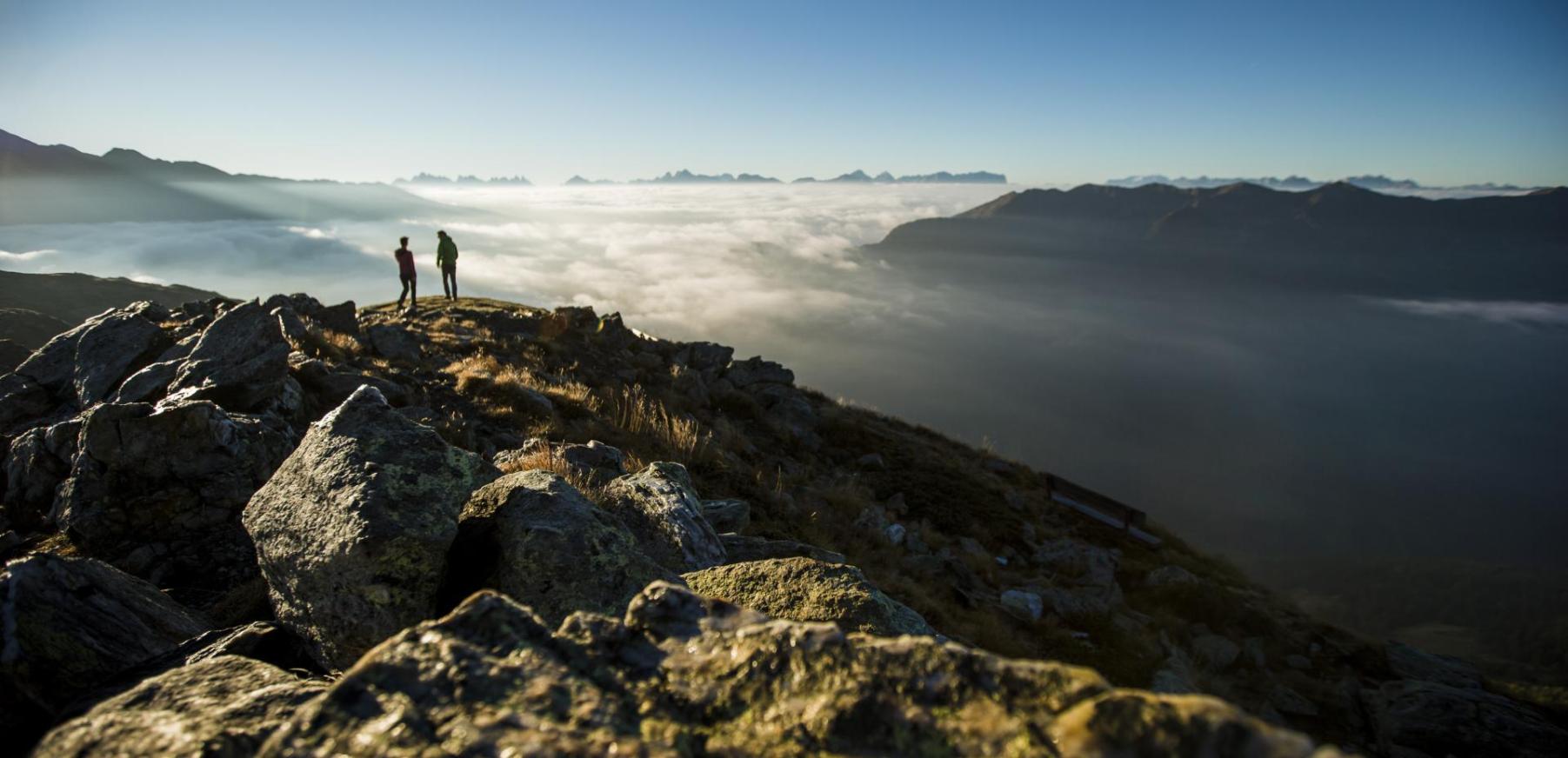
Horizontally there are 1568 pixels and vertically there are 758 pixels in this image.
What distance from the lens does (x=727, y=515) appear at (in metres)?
8.43

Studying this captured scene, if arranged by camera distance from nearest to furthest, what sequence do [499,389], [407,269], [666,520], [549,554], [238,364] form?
[549,554] → [666,520] → [238,364] → [499,389] → [407,269]

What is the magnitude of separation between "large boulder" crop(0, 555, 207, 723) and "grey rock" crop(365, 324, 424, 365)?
47.2 feet

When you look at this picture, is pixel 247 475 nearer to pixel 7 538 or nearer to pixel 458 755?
pixel 7 538

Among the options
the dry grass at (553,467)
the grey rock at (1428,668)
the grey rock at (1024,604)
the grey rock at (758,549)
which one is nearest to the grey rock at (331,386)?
the dry grass at (553,467)

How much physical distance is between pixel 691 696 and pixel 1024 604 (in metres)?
14.0

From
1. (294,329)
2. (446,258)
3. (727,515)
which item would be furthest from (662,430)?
(446,258)

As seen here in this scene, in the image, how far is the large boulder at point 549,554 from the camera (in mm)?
3713

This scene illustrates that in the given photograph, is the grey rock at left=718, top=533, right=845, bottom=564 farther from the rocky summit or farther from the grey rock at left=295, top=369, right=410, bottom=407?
the grey rock at left=295, top=369, right=410, bottom=407

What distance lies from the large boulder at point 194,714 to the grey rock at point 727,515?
5651 mm

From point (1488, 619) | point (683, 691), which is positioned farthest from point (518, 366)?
point (1488, 619)

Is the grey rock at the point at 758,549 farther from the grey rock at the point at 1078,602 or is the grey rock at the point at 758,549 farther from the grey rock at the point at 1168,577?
the grey rock at the point at 1168,577

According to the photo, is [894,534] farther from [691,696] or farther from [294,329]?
[294,329]

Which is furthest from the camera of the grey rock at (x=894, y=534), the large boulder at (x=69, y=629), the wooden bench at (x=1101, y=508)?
the wooden bench at (x=1101, y=508)

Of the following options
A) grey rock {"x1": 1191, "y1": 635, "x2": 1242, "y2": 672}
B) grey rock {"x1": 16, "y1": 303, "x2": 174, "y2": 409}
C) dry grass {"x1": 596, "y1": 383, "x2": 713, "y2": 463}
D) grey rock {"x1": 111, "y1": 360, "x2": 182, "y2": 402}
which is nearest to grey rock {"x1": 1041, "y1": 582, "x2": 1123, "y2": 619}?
grey rock {"x1": 1191, "y1": 635, "x2": 1242, "y2": 672}
